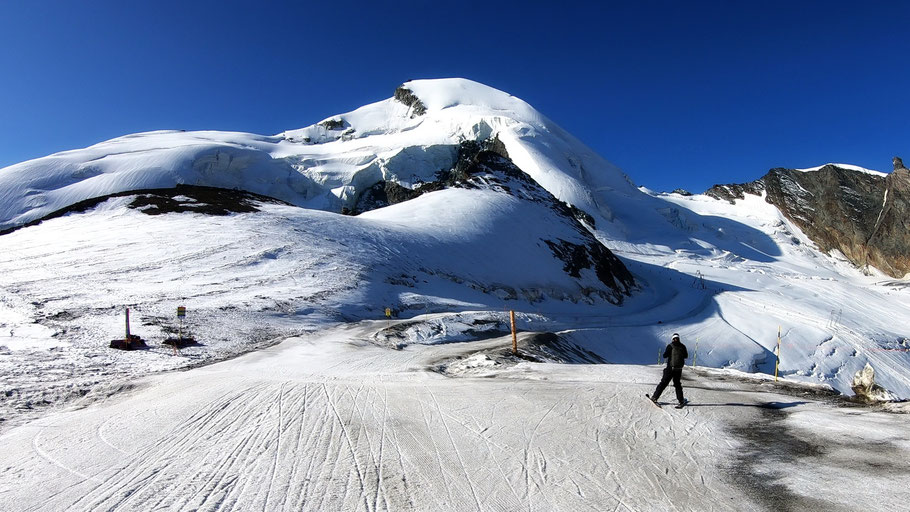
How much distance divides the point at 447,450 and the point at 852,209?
102 m

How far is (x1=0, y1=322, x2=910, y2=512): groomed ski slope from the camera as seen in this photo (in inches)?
192

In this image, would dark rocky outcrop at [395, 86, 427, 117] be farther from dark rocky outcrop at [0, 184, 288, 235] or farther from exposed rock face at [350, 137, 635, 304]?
dark rocky outcrop at [0, 184, 288, 235]

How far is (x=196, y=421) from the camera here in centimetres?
703

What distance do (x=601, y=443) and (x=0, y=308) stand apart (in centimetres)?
2032

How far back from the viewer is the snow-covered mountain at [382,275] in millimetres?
16766

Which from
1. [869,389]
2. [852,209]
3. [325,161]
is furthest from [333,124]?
[869,389]

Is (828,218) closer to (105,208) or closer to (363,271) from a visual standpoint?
(363,271)

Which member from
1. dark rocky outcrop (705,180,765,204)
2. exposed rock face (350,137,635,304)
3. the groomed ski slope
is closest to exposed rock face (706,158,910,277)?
dark rocky outcrop (705,180,765,204)

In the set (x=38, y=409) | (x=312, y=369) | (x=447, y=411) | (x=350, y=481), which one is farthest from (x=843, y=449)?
(x=38, y=409)

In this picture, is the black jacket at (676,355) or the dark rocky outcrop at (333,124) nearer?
the black jacket at (676,355)

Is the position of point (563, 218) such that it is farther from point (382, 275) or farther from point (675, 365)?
point (675, 365)

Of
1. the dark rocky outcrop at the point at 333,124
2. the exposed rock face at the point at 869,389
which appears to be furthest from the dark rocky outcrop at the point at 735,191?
the exposed rock face at the point at 869,389

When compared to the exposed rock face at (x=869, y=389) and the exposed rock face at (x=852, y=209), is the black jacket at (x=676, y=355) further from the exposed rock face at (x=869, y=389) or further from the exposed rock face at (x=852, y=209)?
the exposed rock face at (x=852, y=209)

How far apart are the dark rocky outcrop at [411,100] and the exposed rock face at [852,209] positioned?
7648 cm
